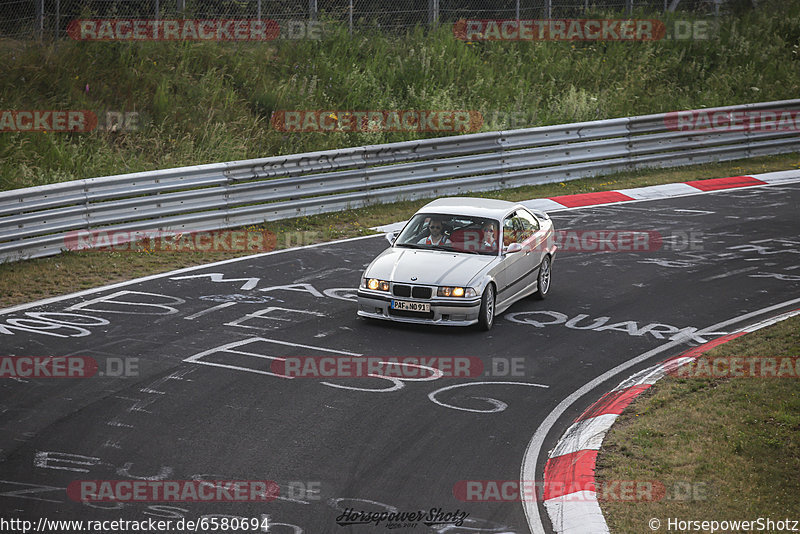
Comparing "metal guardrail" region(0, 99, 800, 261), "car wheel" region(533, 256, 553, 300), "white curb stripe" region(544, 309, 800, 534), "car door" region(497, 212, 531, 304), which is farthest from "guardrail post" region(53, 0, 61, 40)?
"white curb stripe" region(544, 309, 800, 534)

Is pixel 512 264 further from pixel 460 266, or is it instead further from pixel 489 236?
pixel 460 266

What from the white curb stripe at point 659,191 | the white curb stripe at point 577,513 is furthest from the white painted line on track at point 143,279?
the white curb stripe at point 577,513

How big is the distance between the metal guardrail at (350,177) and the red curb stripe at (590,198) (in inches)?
43.7

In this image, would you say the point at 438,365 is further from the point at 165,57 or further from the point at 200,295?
the point at 165,57

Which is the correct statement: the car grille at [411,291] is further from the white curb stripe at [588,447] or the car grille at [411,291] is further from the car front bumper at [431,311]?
the white curb stripe at [588,447]

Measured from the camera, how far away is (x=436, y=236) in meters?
13.0

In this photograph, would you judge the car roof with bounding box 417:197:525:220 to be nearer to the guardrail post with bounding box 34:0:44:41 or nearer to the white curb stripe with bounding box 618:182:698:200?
the white curb stripe with bounding box 618:182:698:200

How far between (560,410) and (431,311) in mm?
2600

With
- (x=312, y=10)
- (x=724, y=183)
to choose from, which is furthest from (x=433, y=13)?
(x=724, y=183)

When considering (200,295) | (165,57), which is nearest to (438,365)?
(200,295)

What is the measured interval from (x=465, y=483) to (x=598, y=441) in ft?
5.21

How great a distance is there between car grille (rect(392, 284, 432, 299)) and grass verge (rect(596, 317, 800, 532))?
302cm

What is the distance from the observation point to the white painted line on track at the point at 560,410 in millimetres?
7531

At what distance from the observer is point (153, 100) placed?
66.9 feet
